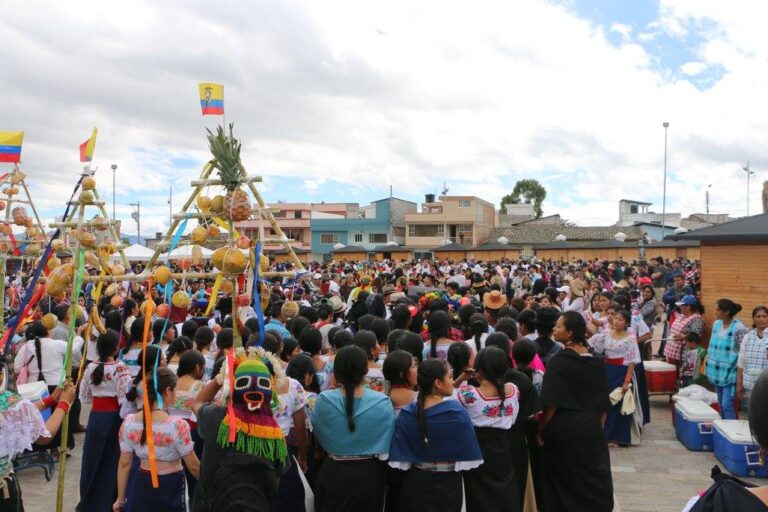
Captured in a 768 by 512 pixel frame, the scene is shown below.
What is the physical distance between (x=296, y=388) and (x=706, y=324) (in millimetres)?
7844

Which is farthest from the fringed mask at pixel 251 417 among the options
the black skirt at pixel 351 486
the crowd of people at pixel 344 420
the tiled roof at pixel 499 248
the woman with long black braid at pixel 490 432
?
the tiled roof at pixel 499 248

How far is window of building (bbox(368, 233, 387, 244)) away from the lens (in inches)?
2136

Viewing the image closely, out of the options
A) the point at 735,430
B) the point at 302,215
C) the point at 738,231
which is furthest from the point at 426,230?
the point at 735,430

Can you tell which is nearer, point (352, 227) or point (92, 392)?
point (92, 392)

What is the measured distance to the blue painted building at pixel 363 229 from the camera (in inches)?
2121

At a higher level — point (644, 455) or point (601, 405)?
point (601, 405)

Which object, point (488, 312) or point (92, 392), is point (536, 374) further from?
point (92, 392)

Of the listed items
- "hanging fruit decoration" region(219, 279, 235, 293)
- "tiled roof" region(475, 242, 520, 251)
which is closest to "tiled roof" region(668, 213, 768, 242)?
"hanging fruit decoration" region(219, 279, 235, 293)

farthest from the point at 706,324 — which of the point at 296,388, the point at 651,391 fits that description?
the point at 296,388

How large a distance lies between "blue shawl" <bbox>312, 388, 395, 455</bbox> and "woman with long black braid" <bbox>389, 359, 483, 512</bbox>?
0.10 meters

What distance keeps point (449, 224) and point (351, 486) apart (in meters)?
48.5

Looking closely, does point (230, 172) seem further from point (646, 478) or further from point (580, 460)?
point (646, 478)

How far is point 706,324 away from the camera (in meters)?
9.49

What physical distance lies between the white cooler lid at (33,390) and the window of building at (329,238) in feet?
157
